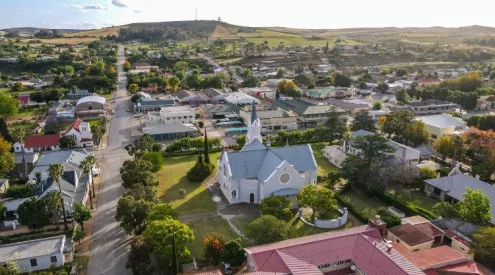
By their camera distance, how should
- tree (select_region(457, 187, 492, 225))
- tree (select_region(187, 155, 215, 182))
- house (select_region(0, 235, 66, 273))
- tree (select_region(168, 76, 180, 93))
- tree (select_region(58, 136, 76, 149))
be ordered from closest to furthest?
house (select_region(0, 235, 66, 273)), tree (select_region(457, 187, 492, 225)), tree (select_region(187, 155, 215, 182)), tree (select_region(58, 136, 76, 149)), tree (select_region(168, 76, 180, 93))

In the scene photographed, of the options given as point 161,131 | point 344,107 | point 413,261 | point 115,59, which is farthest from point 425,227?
point 115,59

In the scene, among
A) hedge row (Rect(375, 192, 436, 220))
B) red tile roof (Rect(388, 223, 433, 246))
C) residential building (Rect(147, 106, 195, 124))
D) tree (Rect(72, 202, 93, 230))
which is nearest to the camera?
red tile roof (Rect(388, 223, 433, 246))

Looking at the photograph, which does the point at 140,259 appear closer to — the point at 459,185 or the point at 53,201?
the point at 53,201

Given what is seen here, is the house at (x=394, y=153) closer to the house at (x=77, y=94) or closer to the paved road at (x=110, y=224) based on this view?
the paved road at (x=110, y=224)

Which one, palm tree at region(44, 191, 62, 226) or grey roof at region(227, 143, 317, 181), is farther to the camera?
grey roof at region(227, 143, 317, 181)

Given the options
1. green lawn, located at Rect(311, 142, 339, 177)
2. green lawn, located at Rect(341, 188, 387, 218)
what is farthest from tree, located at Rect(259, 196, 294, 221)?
green lawn, located at Rect(311, 142, 339, 177)

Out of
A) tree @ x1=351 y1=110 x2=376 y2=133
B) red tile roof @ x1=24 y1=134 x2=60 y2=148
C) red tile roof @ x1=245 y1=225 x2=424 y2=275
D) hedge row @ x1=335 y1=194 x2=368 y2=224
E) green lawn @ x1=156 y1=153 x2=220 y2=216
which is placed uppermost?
tree @ x1=351 y1=110 x2=376 y2=133

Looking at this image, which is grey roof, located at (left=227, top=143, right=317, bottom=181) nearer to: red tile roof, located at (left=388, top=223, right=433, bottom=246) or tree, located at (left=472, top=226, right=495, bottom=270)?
red tile roof, located at (left=388, top=223, right=433, bottom=246)
